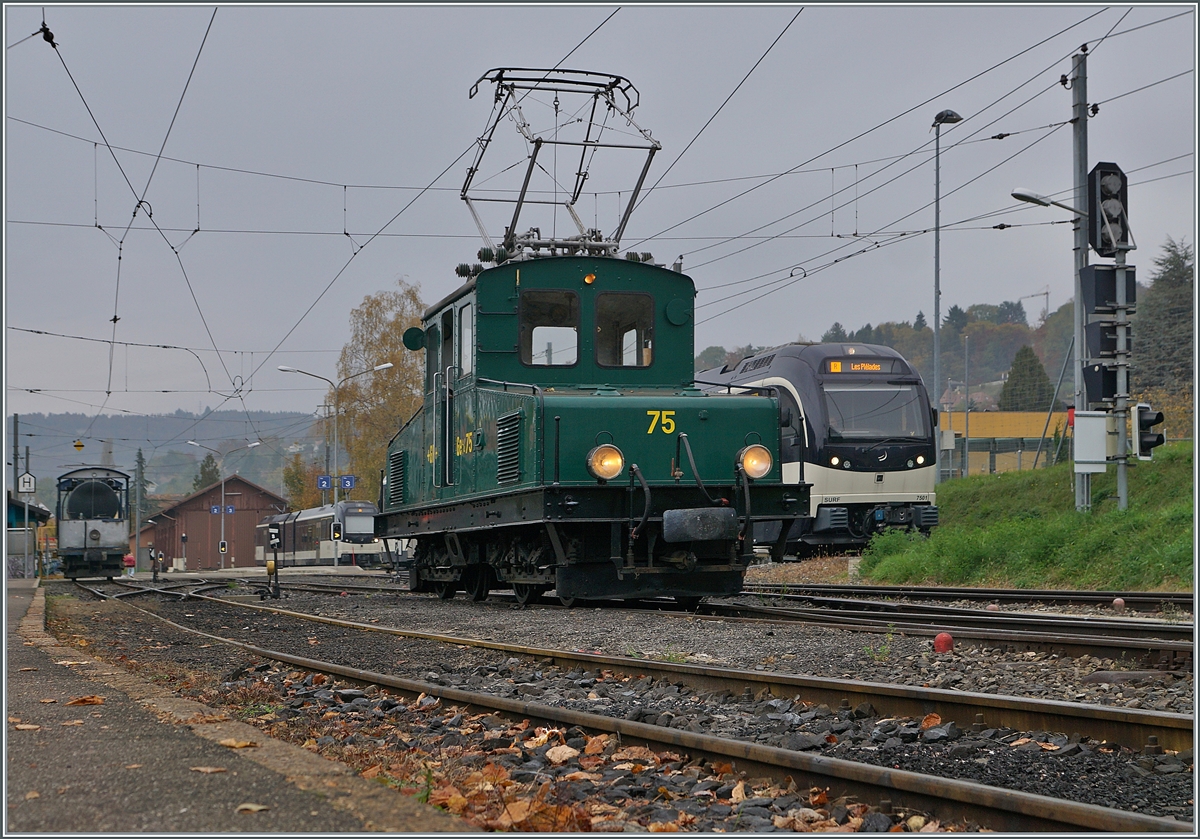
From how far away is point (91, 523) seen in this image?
36906mm

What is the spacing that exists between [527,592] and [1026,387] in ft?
256

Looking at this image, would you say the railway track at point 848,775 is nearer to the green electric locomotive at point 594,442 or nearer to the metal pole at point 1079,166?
the green electric locomotive at point 594,442

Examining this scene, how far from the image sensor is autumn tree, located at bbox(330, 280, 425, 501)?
5547 cm

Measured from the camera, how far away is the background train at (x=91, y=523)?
36562mm

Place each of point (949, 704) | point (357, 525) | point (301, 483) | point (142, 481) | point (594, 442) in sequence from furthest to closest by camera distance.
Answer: point (142, 481), point (301, 483), point (357, 525), point (594, 442), point (949, 704)

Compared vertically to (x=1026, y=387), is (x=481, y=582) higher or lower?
lower

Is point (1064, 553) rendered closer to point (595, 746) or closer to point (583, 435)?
point (583, 435)

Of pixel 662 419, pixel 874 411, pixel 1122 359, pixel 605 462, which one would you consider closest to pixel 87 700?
pixel 605 462

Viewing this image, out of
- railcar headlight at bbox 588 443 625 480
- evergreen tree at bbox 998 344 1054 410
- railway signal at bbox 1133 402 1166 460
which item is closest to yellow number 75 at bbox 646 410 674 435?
railcar headlight at bbox 588 443 625 480

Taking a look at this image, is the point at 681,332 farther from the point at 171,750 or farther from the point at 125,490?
the point at 125,490

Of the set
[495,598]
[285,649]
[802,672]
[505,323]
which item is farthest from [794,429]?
[802,672]

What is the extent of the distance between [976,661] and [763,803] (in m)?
3.93

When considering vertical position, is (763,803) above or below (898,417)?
below

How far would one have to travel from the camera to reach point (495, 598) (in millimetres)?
15594
